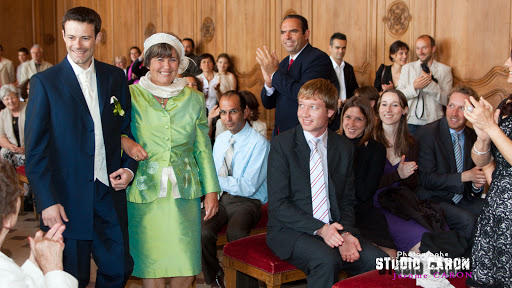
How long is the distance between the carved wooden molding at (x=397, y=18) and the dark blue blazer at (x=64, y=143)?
4.74m

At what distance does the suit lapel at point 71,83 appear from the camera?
2465 mm

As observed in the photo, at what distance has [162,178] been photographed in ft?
9.13

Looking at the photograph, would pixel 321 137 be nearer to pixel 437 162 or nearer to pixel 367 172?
pixel 367 172

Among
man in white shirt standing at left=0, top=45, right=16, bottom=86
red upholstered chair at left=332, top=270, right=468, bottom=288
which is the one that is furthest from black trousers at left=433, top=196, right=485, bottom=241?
man in white shirt standing at left=0, top=45, right=16, bottom=86

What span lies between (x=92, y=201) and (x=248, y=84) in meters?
6.31

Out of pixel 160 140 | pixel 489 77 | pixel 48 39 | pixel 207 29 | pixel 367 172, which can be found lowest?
pixel 367 172

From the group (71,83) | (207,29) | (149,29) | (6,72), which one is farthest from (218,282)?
(6,72)

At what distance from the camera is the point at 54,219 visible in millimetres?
2328

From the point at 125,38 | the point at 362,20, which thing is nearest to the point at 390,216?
the point at 362,20

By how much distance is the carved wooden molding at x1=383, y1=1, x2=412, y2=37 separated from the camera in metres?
6.41

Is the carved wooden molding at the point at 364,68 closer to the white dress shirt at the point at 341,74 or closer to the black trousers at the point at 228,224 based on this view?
the white dress shirt at the point at 341,74

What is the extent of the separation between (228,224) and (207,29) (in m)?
6.27

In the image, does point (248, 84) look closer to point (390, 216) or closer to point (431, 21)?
point (431, 21)

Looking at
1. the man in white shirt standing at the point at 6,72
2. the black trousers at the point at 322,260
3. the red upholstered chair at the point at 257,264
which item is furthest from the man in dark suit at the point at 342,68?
the man in white shirt standing at the point at 6,72
